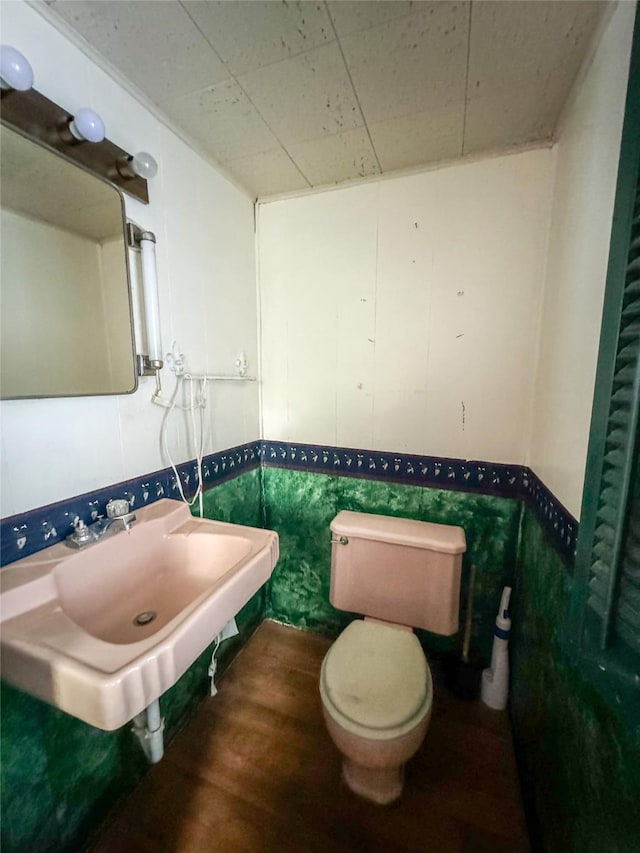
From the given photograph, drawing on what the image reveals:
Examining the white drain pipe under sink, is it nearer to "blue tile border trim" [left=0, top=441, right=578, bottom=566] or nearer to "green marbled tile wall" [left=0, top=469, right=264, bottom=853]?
"green marbled tile wall" [left=0, top=469, right=264, bottom=853]

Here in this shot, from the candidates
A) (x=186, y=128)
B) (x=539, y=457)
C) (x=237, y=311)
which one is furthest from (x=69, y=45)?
(x=539, y=457)

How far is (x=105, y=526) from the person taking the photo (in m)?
0.91

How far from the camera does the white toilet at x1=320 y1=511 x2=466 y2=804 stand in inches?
37.6

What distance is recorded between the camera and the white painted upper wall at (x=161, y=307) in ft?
2.60

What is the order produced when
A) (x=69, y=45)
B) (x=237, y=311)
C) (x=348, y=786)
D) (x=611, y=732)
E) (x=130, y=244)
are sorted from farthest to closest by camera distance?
(x=237, y=311) < (x=348, y=786) < (x=130, y=244) < (x=69, y=45) < (x=611, y=732)

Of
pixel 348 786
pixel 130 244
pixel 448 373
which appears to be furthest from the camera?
pixel 448 373

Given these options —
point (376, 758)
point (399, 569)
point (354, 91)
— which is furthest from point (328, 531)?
point (354, 91)

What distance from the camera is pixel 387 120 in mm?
1093

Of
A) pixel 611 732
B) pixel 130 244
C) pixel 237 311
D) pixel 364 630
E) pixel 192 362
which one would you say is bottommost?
pixel 364 630

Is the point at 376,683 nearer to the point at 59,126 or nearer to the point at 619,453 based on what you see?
the point at 619,453

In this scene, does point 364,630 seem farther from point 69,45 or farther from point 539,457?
point 69,45

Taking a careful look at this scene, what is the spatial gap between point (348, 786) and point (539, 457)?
1318 millimetres

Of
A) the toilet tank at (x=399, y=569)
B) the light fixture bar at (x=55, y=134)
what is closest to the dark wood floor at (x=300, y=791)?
the toilet tank at (x=399, y=569)

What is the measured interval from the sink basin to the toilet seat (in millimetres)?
488
